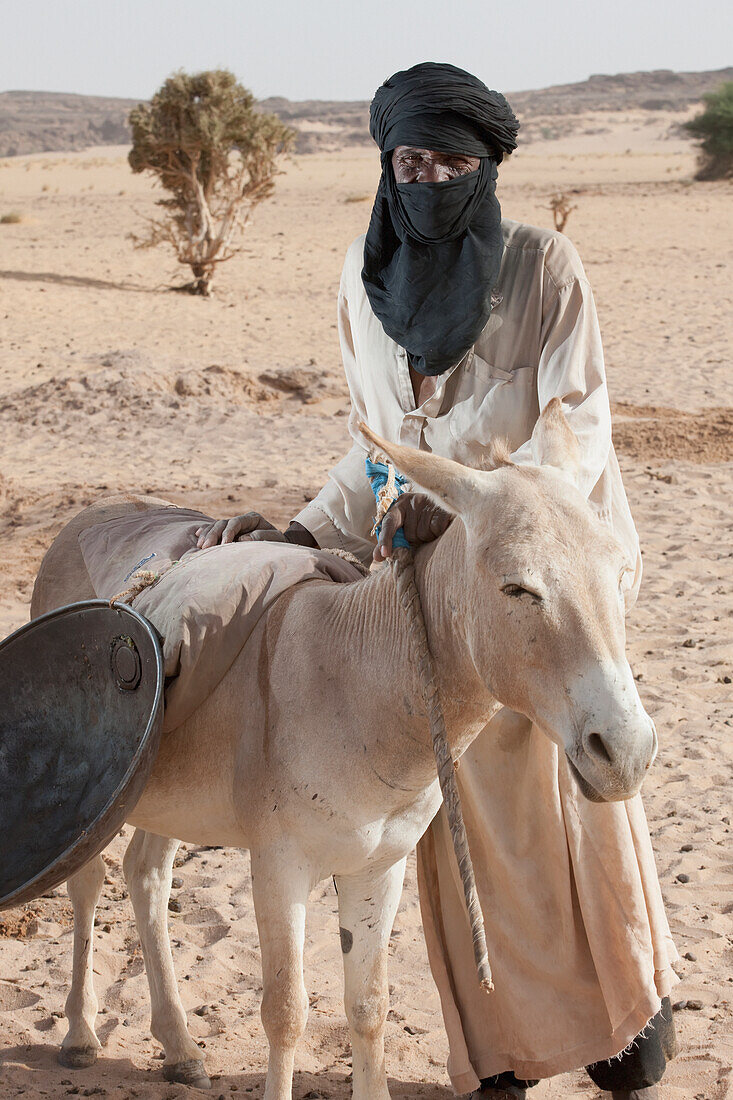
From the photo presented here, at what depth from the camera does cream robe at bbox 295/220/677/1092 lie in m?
2.67

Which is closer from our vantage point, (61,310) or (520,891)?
(520,891)

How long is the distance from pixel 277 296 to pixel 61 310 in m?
3.37

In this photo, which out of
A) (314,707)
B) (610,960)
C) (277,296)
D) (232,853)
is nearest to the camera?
(314,707)

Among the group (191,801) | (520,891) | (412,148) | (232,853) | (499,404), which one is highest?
(412,148)

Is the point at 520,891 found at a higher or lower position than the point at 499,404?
lower

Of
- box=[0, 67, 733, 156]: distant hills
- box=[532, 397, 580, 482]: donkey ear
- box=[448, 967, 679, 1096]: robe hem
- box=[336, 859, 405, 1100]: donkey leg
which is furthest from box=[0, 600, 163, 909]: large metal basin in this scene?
box=[0, 67, 733, 156]: distant hills

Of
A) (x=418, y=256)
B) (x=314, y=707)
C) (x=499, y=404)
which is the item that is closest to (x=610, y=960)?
(x=314, y=707)

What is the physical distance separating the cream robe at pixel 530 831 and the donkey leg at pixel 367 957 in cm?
27

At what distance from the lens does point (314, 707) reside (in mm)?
2441

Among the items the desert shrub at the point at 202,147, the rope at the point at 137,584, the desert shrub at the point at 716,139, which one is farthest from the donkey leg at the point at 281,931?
the desert shrub at the point at 716,139

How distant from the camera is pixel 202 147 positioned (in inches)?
651

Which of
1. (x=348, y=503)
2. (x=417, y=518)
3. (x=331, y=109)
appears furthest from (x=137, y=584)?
(x=331, y=109)

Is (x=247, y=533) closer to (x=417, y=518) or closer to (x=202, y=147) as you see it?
(x=417, y=518)

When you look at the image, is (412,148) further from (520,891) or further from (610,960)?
(610,960)
